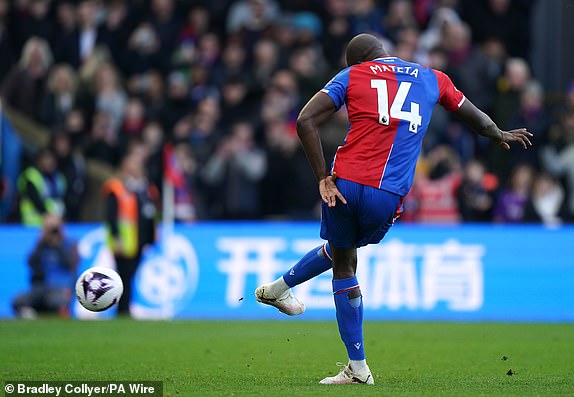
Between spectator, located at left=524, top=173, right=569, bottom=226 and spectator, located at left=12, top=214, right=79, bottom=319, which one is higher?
spectator, located at left=524, top=173, right=569, bottom=226

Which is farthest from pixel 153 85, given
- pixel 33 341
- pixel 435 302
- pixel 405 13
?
pixel 33 341

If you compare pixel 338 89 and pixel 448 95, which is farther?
pixel 448 95

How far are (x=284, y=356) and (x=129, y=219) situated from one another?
696 cm

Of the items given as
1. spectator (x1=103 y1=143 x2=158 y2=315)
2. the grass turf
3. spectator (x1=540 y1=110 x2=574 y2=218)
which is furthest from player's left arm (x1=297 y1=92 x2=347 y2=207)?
spectator (x1=540 y1=110 x2=574 y2=218)

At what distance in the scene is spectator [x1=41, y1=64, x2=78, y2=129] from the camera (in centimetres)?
2005

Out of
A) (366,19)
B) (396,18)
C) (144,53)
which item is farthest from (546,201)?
(144,53)

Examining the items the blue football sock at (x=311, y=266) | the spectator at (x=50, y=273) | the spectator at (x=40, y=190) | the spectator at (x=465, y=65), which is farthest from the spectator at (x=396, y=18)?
the blue football sock at (x=311, y=266)

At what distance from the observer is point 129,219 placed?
1755 centimetres

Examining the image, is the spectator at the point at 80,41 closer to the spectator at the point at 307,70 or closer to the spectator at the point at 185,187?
the spectator at the point at 185,187

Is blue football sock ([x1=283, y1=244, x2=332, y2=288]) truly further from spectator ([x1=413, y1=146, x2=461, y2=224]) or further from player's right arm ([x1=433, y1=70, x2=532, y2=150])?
spectator ([x1=413, y1=146, x2=461, y2=224])

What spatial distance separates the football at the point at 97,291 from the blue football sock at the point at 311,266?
5.66 feet

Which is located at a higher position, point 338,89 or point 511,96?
point 511,96

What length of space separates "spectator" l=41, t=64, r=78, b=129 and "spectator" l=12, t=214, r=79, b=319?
3148mm

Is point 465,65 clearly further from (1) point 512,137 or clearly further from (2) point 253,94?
(1) point 512,137
